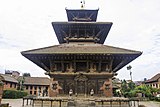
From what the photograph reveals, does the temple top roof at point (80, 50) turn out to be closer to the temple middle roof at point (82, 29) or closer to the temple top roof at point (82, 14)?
the temple middle roof at point (82, 29)

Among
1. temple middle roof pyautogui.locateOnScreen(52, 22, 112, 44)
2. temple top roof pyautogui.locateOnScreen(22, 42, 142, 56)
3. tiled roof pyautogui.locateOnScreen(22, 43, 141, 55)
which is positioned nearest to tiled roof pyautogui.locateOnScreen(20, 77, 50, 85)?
temple middle roof pyautogui.locateOnScreen(52, 22, 112, 44)

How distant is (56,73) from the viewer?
1830 cm

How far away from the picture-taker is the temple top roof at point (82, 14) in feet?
75.6

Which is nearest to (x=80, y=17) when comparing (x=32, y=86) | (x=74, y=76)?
(x=74, y=76)

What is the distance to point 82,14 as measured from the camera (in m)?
23.4

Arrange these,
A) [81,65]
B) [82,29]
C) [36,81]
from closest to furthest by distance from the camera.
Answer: [81,65], [82,29], [36,81]

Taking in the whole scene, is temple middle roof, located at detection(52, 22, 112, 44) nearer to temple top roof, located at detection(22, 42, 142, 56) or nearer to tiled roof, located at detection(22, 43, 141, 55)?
temple top roof, located at detection(22, 42, 142, 56)

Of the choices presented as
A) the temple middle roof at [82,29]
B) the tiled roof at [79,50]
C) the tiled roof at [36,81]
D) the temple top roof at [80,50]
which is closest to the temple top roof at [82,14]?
the temple middle roof at [82,29]

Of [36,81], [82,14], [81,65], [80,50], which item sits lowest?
[36,81]

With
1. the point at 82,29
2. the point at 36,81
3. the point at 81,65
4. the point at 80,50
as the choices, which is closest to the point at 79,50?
the point at 80,50

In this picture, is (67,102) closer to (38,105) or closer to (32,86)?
(38,105)

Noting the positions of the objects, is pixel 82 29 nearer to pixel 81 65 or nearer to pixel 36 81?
pixel 81 65

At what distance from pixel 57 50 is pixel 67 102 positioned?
5006 mm

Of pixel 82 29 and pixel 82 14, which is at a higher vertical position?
pixel 82 14
